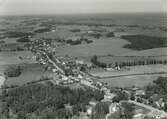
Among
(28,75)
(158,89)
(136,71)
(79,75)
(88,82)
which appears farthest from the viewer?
(136,71)

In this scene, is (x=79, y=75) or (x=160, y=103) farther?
(x=79, y=75)

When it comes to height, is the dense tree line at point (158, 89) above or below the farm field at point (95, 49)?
above

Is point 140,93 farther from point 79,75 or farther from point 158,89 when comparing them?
point 79,75

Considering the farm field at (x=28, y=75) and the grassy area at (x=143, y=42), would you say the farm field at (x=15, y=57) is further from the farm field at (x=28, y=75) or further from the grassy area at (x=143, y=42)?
the grassy area at (x=143, y=42)

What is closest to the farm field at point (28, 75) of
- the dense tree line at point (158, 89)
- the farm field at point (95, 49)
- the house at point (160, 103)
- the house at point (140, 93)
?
the house at point (140, 93)

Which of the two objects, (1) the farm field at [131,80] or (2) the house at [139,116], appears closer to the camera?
(2) the house at [139,116]

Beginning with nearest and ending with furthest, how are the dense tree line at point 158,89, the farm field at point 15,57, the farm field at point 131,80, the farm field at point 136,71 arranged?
the dense tree line at point 158,89, the farm field at point 131,80, the farm field at point 136,71, the farm field at point 15,57

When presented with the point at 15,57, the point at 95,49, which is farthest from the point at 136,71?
the point at 15,57
